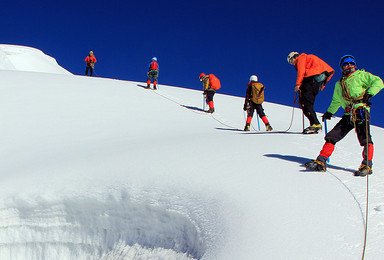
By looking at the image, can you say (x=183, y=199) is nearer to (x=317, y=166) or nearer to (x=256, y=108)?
(x=317, y=166)

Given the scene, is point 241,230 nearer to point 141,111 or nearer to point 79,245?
point 79,245

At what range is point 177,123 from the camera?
8.20 meters

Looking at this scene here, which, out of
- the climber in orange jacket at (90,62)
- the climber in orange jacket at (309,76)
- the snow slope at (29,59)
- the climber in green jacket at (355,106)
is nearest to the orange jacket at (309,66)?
the climber in orange jacket at (309,76)

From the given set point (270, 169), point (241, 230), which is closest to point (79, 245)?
point (241, 230)

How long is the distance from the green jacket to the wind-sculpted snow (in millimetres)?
2274

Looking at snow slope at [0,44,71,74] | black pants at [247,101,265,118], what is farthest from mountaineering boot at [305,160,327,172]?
snow slope at [0,44,71,74]

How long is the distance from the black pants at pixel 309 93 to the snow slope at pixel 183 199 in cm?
50

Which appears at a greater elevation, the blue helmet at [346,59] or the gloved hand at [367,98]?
the blue helmet at [346,59]

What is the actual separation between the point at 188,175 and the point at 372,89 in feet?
7.18

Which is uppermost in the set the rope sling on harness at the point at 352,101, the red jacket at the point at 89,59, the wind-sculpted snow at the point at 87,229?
the red jacket at the point at 89,59

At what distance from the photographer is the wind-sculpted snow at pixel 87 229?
3.28 m

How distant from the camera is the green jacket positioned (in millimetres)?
3480

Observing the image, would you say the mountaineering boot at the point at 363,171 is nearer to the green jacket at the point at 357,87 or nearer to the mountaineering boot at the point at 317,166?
the mountaineering boot at the point at 317,166

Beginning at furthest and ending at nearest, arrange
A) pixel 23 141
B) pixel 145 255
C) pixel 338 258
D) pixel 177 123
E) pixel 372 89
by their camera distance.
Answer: pixel 177 123 → pixel 23 141 → pixel 372 89 → pixel 145 255 → pixel 338 258
